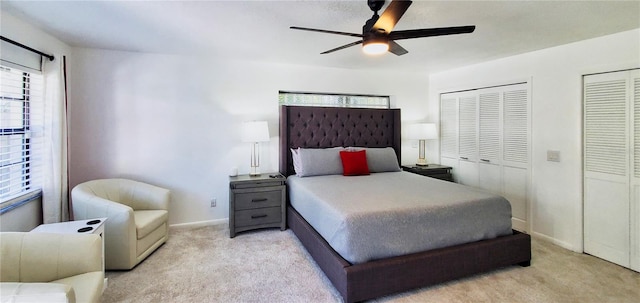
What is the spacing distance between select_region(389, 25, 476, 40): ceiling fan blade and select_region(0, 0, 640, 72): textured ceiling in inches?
9.8

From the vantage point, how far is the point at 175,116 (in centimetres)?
382

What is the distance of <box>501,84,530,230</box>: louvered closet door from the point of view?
3689 millimetres

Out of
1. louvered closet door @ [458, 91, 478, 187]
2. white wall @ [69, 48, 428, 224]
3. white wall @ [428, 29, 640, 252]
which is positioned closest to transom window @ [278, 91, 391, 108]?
white wall @ [69, 48, 428, 224]

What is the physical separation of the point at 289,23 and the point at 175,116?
7.08ft

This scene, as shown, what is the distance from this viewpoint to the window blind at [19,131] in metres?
2.50

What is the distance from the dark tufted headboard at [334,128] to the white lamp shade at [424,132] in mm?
266

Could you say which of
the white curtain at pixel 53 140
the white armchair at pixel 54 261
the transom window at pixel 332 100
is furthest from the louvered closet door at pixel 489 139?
the white curtain at pixel 53 140

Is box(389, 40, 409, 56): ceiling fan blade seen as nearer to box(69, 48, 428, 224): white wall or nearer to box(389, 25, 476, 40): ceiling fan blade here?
box(389, 25, 476, 40): ceiling fan blade

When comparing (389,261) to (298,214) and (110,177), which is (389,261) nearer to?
(298,214)

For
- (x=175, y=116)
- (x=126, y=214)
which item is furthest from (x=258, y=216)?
(x=175, y=116)

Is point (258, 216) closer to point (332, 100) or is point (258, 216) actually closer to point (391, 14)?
point (332, 100)

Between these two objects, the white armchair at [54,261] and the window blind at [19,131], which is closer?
the white armchair at [54,261]

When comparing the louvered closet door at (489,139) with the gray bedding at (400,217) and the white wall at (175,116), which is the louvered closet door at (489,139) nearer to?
the gray bedding at (400,217)

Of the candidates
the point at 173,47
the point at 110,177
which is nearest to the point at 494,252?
the point at 173,47
